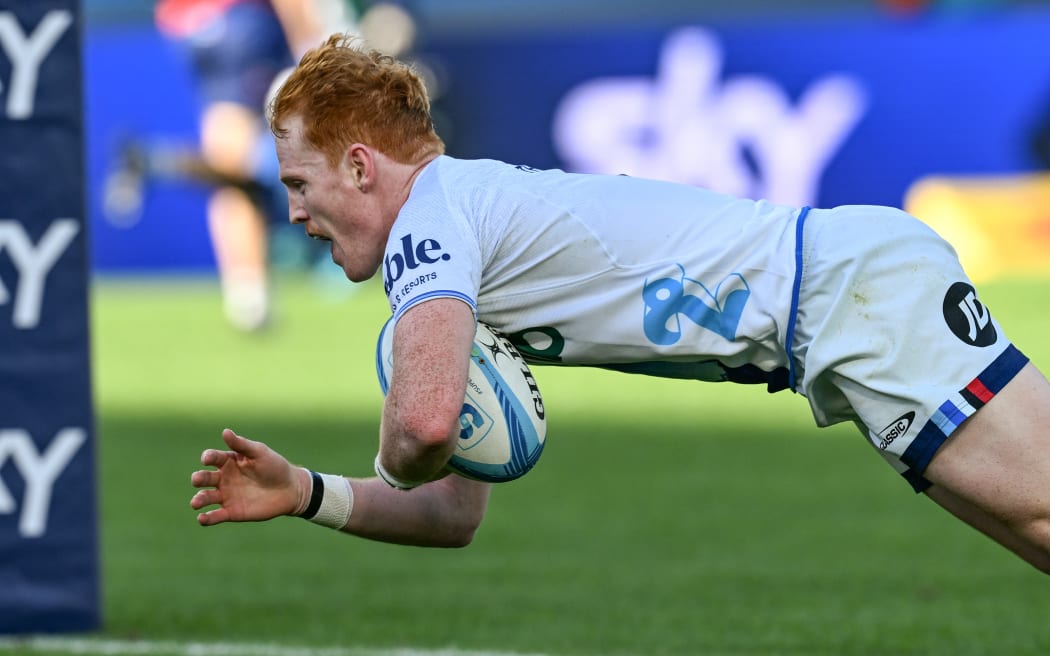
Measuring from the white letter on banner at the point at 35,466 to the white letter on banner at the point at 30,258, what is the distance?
0.35 metres

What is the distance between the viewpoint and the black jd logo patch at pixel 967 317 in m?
3.66

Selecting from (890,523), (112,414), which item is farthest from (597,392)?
(890,523)

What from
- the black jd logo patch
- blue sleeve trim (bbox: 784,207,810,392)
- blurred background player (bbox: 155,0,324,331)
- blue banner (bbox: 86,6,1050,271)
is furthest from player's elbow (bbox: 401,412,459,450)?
blue banner (bbox: 86,6,1050,271)

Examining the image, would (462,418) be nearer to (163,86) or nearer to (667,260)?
(667,260)

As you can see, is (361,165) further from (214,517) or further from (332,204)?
(214,517)

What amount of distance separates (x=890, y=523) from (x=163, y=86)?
52.2 feet

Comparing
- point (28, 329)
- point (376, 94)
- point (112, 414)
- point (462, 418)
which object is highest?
point (376, 94)

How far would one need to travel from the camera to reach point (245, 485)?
377cm

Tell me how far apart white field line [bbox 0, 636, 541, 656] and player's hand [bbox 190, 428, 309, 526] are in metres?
1.32

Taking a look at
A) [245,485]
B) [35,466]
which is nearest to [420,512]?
[245,485]

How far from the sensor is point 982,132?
18.4m

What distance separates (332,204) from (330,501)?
2.37ft

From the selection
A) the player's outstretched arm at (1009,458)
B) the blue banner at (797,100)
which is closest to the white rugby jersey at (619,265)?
the player's outstretched arm at (1009,458)

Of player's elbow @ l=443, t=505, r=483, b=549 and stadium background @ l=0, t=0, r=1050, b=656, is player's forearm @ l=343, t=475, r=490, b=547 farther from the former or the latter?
stadium background @ l=0, t=0, r=1050, b=656
